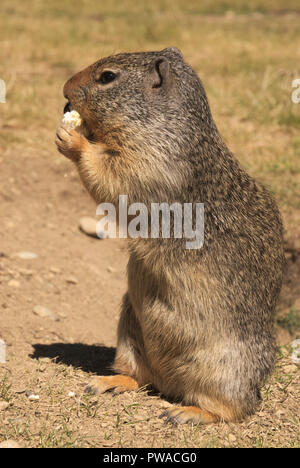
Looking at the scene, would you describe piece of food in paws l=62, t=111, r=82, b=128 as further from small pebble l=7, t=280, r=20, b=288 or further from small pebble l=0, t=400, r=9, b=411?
small pebble l=7, t=280, r=20, b=288

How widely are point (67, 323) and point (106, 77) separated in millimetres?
2190

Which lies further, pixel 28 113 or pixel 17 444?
pixel 28 113

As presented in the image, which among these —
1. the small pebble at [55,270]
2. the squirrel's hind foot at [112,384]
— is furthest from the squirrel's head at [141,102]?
the small pebble at [55,270]

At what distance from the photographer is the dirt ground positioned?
3.49 meters

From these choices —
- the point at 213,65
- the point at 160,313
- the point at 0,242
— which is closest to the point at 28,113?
the point at 0,242

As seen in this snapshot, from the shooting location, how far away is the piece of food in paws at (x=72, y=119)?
12.4 ft

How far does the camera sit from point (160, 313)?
3682mm

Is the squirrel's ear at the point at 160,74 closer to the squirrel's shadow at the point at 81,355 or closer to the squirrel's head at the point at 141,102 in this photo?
the squirrel's head at the point at 141,102

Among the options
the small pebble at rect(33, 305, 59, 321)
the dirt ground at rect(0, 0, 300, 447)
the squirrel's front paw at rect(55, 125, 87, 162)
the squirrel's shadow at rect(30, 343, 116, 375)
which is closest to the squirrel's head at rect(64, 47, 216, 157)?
the squirrel's front paw at rect(55, 125, 87, 162)

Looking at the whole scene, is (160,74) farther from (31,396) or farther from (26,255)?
(26,255)

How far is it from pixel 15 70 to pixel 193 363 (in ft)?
20.0

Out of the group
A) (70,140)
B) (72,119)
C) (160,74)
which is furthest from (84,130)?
(160,74)

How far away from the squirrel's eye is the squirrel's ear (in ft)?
0.76
